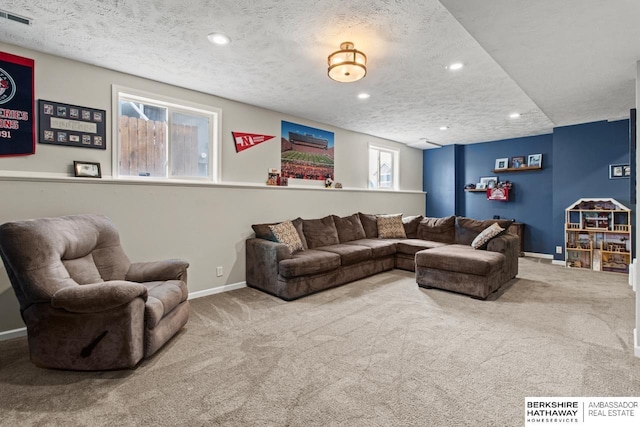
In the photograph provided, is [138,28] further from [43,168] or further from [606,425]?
[606,425]

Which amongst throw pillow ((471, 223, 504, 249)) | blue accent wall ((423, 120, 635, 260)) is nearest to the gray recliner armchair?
throw pillow ((471, 223, 504, 249))

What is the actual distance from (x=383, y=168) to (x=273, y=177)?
3339mm

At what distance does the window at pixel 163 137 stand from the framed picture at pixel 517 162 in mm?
6025

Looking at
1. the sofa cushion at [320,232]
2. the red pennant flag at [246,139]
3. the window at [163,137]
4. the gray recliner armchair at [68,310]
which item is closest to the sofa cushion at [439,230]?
the sofa cushion at [320,232]

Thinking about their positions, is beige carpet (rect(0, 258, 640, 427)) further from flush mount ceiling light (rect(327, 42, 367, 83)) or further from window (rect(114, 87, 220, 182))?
flush mount ceiling light (rect(327, 42, 367, 83))

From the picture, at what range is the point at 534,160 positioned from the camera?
631cm

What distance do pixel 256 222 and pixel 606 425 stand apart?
3.74 metres

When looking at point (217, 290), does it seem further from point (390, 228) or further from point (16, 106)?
point (390, 228)

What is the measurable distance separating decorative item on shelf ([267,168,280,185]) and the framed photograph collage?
2.02 m

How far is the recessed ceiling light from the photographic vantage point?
2.49 meters

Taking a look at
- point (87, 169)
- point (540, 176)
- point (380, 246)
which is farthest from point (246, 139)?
point (540, 176)

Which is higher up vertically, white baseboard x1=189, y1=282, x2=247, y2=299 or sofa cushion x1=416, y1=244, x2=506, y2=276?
sofa cushion x1=416, y1=244, x2=506, y2=276

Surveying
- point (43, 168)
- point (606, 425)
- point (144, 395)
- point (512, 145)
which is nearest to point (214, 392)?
point (144, 395)

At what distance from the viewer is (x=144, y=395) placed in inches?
71.3
